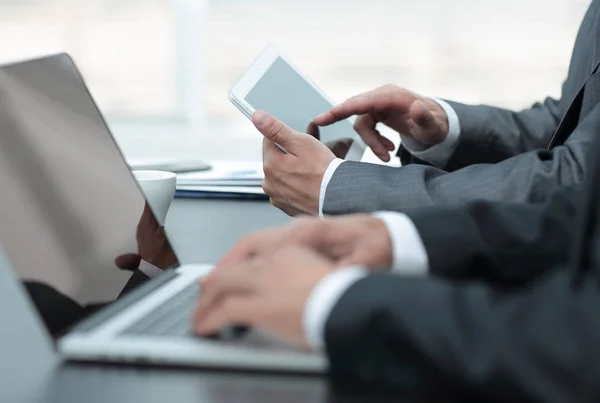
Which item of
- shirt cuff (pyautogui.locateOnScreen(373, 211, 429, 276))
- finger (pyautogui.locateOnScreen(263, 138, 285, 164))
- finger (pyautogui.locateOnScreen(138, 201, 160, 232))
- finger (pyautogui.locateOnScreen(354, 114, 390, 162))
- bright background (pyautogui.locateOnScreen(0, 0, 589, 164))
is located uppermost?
shirt cuff (pyautogui.locateOnScreen(373, 211, 429, 276))

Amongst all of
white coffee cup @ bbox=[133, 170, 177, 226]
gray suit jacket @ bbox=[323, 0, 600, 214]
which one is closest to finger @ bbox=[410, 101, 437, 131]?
gray suit jacket @ bbox=[323, 0, 600, 214]

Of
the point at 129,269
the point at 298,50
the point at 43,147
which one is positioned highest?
the point at 43,147

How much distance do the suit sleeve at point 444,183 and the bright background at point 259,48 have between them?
1.40 meters

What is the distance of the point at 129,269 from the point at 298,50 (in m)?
1.70

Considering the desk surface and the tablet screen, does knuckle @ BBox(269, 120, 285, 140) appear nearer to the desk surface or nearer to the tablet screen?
the tablet screen

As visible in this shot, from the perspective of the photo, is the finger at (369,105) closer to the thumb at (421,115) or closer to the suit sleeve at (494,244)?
the thumb at (421,115)

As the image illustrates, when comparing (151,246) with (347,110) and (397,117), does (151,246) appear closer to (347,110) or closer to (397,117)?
(347,110)

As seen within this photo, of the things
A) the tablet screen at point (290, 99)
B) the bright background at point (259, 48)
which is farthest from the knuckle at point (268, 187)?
the bright background at point (259, 48)

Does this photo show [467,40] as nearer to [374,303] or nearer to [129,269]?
[129,269]

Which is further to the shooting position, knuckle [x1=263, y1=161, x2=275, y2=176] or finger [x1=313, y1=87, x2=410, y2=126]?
finger [x1=313, y1=87, x2=410, y2=126]

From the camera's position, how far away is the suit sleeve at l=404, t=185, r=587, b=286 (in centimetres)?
67

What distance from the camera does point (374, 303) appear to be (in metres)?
0.54

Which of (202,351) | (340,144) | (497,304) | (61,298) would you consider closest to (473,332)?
(497,304)

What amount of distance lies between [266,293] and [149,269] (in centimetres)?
27
